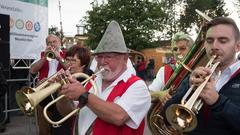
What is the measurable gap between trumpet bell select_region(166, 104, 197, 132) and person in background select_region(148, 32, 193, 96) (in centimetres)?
184

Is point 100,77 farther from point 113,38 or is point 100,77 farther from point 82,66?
point 82,66

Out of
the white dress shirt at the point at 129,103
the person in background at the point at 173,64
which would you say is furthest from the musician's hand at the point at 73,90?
the person in background at the point at 173,64

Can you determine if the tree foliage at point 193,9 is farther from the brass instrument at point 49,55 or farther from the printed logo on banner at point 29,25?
the brass instrument at point 49,55

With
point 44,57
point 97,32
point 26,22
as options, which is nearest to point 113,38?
point 44,57

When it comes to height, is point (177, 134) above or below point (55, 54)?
below

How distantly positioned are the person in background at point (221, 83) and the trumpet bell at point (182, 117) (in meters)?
0.13

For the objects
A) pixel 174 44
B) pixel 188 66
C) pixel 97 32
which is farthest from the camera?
pixel 97 32

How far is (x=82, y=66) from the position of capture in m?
4.29

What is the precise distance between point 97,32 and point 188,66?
123ft

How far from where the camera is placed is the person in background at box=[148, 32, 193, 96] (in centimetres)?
436

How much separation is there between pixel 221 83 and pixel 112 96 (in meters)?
0.84

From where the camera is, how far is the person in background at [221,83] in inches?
91.6

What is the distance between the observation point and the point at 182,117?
2.37 m

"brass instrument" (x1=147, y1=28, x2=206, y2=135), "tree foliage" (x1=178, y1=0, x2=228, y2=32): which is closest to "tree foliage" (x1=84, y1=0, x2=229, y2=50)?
"tree foliage" (x1=178, y1=0, x2=228, y2=32)
